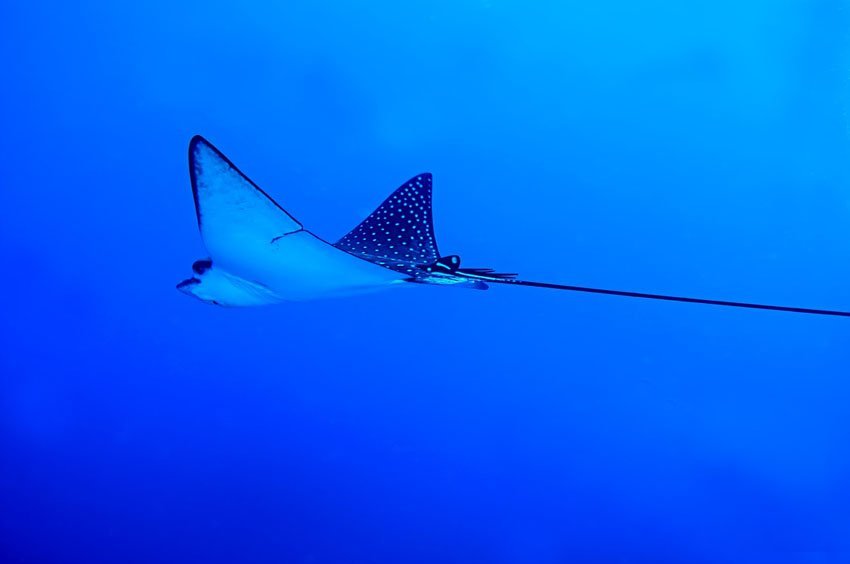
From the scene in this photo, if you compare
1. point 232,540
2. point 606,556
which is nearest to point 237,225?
point 232,540

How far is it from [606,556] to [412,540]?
7.91ft

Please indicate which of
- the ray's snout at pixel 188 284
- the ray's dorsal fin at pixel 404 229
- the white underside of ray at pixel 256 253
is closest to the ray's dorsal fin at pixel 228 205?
the white underside of ray at pixel 256 253

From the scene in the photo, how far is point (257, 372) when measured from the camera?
21.5 feet

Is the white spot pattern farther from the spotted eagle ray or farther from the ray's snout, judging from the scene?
the ray's snout

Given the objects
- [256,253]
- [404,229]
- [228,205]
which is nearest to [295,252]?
[256,253]

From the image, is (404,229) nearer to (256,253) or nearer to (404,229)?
(404,229)

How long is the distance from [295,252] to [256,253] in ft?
0.51

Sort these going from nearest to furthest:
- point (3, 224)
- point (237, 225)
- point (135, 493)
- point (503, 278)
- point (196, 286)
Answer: point (237, 225), point (503, 278), point (196, 286), point (3, 224), point (135, 493)

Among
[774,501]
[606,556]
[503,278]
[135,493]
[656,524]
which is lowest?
[135,493]

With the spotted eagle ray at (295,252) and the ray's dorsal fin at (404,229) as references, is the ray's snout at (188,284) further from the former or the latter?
the ray's dorsal fin at (404,229)

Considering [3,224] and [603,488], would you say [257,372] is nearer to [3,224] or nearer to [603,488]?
[3,224]

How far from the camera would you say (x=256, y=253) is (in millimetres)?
1886

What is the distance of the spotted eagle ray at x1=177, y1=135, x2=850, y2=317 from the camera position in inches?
60.4

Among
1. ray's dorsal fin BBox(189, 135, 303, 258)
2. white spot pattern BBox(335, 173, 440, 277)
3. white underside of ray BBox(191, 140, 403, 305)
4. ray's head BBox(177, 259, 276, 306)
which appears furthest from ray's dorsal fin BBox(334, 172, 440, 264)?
ray's dorsal fin BBox(189, 135, 303, 258)
